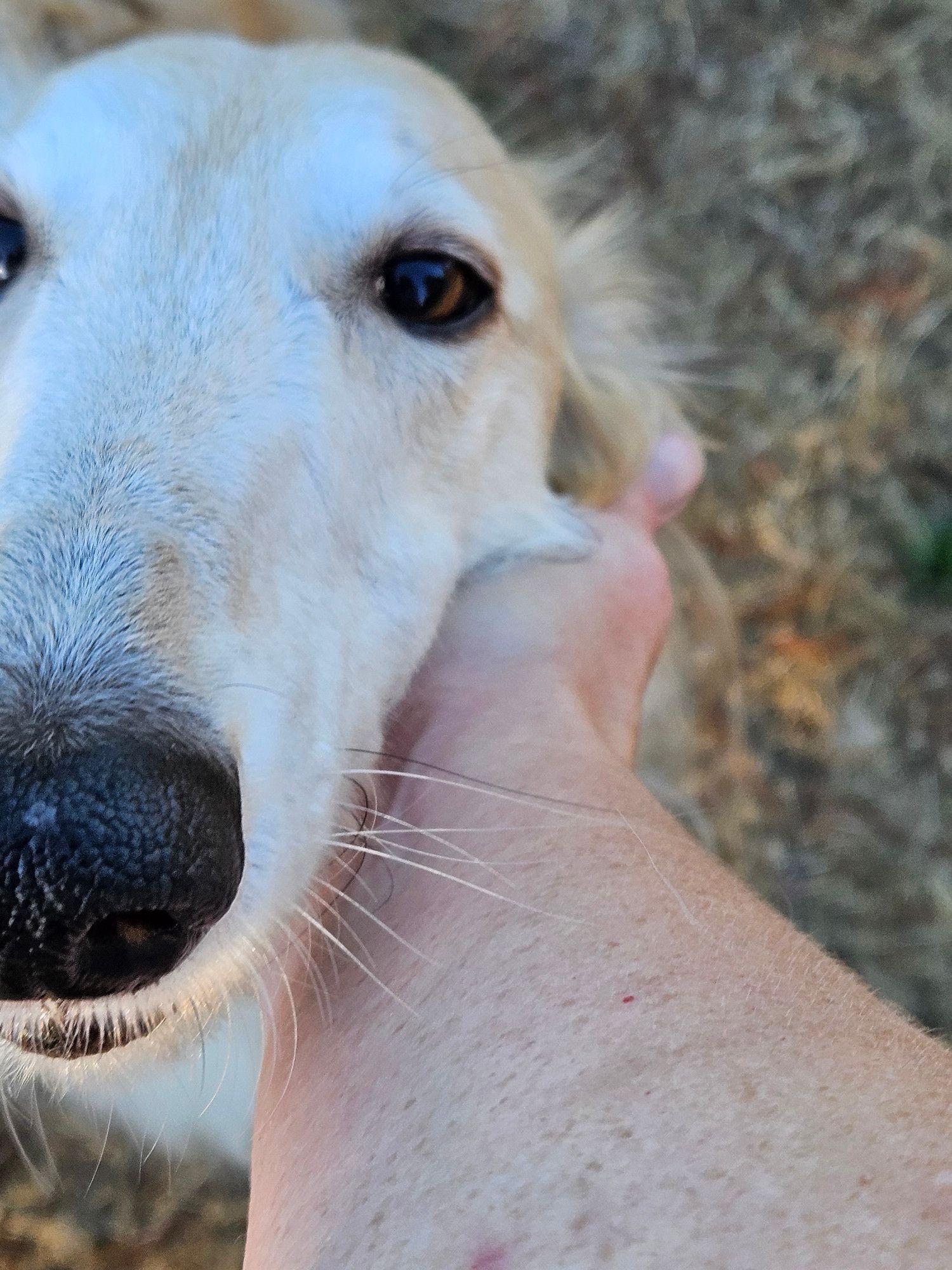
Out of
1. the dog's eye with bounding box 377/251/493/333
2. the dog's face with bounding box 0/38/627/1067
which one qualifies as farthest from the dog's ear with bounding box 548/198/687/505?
the dog's eye with bounding box 377/251/493/333

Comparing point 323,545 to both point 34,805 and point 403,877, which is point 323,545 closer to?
point 403,877

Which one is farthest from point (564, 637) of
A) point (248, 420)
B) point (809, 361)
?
point (809, 361)

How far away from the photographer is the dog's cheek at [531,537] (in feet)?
5.84

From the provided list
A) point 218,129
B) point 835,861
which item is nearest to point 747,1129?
point 218,129

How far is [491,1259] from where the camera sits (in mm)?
809

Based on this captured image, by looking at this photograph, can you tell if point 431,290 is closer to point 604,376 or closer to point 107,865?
point 604,376

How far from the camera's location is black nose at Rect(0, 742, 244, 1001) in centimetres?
82

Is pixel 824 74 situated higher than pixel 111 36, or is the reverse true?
pixel 111 36

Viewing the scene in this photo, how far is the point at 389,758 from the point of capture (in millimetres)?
1563

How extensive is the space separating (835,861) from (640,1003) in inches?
87.0

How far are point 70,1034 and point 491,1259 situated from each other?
1.51 ft

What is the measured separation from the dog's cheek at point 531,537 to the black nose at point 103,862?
0.92 metres

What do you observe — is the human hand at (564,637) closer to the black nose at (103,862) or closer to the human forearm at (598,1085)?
the human forearm at (598,1085)

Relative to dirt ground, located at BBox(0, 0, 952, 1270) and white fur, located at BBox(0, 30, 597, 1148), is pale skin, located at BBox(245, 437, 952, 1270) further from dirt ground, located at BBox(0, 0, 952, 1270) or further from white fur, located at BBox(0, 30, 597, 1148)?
Result: dirt ground, located at BBox(0, 0, 952, 1270)
